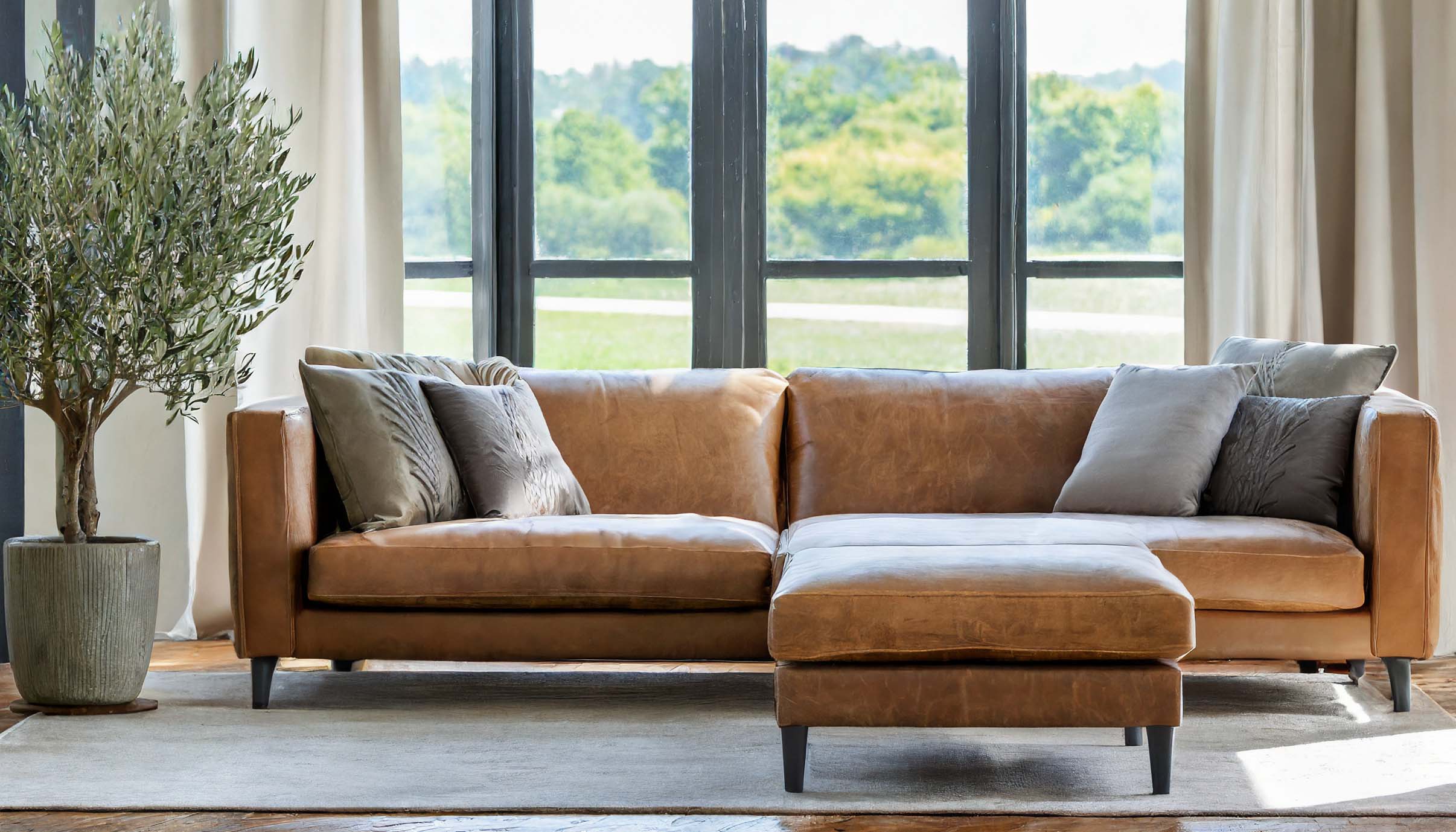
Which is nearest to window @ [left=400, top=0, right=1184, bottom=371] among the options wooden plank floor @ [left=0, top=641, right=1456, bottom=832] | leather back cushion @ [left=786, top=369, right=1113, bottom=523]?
leather back cushion @ [left=786, top=369, right=1113, bottom=523]

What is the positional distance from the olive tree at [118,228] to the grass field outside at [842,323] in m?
1.28

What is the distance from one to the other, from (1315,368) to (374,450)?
7.48 feet

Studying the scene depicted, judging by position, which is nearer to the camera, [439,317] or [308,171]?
[308,171]

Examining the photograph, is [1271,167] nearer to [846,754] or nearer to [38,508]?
[846,754]

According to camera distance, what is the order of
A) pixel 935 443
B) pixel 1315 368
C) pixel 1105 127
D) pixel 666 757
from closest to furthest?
pixel 666 757 → pixel 1315 368 → pixel 935 443 → pixel 1105 127

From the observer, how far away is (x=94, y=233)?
301 cm

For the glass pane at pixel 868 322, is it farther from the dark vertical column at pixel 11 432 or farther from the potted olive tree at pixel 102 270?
the dark vertical column at pixel 11 432

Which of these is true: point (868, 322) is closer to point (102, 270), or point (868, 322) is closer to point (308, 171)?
point (308, 171)

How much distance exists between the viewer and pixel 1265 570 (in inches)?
115

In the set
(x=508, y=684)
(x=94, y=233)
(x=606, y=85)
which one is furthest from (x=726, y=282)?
(x=94, y=233)

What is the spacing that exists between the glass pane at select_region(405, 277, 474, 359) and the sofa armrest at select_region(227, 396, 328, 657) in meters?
1.42

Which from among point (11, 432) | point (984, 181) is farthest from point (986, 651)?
point (11, 432)

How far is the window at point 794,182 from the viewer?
14.4 feet

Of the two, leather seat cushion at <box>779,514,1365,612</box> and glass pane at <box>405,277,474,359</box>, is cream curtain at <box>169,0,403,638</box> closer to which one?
glass pane at <box>405,277,474,359</box>
